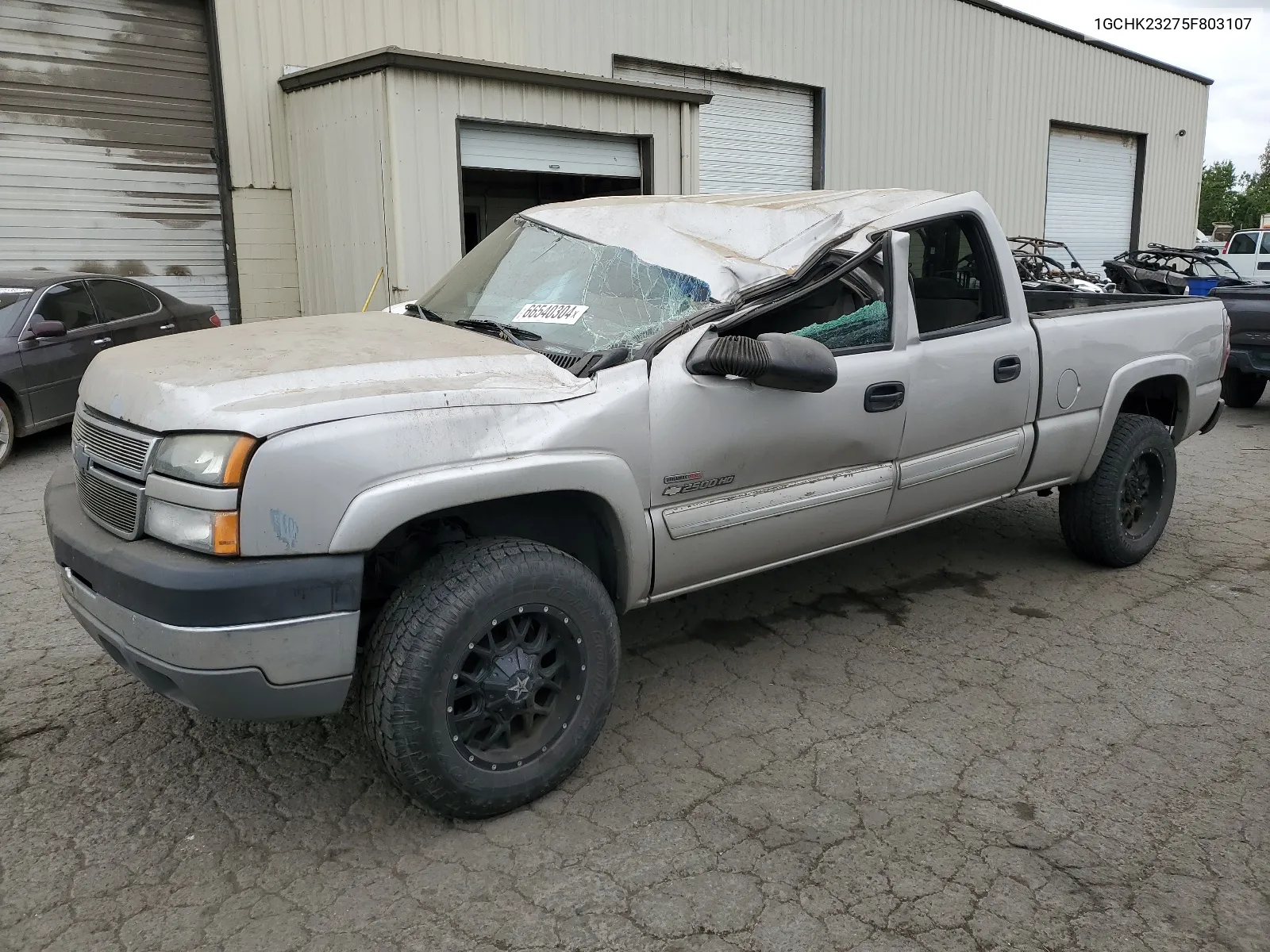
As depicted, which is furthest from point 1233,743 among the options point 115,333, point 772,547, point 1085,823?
point 115,333

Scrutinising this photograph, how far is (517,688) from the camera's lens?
287 cm

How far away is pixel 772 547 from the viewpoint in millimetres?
3594

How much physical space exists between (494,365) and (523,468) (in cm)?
38

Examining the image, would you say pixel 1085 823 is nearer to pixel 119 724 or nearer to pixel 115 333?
pixel 119 724

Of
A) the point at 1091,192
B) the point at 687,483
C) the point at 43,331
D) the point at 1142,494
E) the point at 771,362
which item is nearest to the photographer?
the point at 771,362

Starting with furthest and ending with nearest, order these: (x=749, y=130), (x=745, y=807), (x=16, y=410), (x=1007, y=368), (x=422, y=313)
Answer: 1. (x=749, y=130)
2. (x=16, y=410)
3. (x=1007, y=368)
4. (x=422, y=313)
5. (x=745, y=807)

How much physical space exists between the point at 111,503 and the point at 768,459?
2.06m

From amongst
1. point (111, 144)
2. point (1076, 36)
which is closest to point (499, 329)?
point (111, 144)

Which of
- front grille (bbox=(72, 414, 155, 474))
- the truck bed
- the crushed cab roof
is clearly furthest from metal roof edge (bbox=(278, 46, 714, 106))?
front grille (bbox=(72, 414, 155, 474))

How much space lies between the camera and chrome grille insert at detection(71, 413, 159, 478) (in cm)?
265

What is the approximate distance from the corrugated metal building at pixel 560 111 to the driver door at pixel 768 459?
6.55 metres

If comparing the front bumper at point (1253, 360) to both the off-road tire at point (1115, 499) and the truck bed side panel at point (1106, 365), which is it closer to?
the truck bed side panel at point (1106, 365)

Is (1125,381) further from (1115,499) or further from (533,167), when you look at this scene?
(533,167)

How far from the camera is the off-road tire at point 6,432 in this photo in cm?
754
